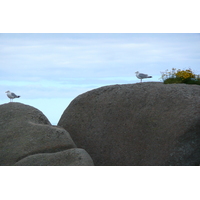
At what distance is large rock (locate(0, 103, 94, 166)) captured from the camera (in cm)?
823

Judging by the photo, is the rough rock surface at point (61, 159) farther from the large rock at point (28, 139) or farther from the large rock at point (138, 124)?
the large rock at point (138, 124)

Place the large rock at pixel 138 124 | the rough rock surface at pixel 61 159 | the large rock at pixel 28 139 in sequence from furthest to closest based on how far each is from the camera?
the large rock at pixel 28 139 < the large rock at pixel 138 124 < the rough rock surface at pixel 61 159

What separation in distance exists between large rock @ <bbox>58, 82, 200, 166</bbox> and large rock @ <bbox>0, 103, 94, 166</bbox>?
3.12 feet

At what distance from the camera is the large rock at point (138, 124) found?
793 cm

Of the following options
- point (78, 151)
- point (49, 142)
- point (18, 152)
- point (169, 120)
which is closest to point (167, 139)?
point (169, 120)

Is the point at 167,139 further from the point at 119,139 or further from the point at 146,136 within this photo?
the point at 119,139

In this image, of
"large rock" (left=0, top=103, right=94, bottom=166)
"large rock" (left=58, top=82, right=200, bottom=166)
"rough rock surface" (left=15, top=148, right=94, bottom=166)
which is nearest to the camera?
"rough rock surface" (left=15, top=148, right=94, bottom=166)

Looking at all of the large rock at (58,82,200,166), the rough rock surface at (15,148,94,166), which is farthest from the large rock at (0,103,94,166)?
the large rock at (58,82,200,166)

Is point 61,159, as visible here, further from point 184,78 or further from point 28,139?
point 184,78

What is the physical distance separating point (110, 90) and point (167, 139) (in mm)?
2605

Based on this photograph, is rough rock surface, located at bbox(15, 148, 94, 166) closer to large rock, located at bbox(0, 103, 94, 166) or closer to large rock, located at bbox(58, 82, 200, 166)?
large rock, located at bbox(0, 103, 94, 166)

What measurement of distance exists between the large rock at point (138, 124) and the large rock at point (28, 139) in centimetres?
95

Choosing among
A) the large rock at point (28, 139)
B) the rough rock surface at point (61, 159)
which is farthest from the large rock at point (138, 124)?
the rough rock surface at point (61, 159)

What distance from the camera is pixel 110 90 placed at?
31.8ft
